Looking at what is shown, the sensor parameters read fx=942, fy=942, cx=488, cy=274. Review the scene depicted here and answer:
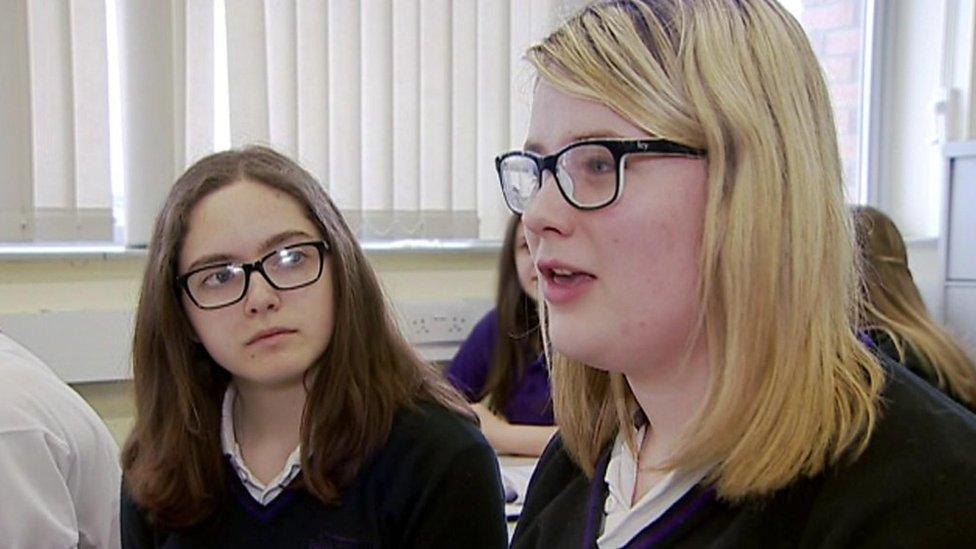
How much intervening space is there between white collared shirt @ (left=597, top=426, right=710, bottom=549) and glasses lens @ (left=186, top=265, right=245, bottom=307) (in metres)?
0.60

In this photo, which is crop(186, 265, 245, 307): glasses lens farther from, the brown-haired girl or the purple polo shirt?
the purple polo shirt

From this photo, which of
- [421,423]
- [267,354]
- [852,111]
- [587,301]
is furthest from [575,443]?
[852,111]

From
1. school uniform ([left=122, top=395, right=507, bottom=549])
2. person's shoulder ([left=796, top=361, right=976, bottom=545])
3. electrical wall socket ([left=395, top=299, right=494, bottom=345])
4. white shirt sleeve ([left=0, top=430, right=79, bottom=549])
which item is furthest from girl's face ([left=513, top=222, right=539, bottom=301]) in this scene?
person's shoulder ([left=796, top=361, right=976, bottom=545])

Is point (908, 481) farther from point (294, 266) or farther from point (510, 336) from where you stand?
point (510, 336)

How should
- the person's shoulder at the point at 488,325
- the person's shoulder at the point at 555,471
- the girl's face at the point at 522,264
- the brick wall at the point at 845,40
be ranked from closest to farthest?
the person's shoulder at the point at 555,471
the girl's face at the point at 522,264
the person's shoulder at the point at 488,325
the brick wall at the point at 845,40

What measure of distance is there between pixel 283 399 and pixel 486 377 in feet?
4.13

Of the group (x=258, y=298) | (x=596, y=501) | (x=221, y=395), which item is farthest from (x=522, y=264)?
(x=596, y=501)

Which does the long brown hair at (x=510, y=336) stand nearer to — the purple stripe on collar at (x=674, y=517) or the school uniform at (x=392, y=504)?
the school uniform at (x=392, y=504)

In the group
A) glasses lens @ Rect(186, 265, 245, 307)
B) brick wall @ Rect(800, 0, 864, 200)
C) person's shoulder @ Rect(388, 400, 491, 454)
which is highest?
brick wall @ Rect(800, 0, 864, 200)

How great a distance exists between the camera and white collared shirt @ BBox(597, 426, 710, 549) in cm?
79

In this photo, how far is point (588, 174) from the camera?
73cm

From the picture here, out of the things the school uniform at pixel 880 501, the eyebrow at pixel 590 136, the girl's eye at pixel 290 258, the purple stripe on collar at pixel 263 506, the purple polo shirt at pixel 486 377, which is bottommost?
the purple polo shirt at pixel 486 377

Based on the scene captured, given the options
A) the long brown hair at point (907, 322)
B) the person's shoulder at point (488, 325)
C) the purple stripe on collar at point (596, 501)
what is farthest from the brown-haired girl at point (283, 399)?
the person's shoulder at point (488, 325)

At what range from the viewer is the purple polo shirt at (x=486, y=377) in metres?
2.50
